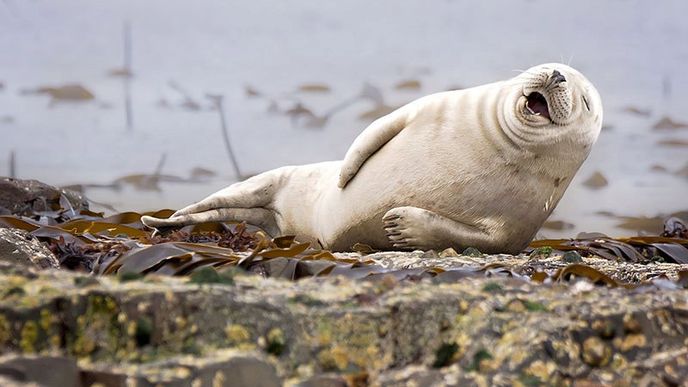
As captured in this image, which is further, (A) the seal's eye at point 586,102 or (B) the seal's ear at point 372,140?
(B) the seal's ear at point 372,140

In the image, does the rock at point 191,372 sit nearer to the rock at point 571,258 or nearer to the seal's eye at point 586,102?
the rock at point 571,258

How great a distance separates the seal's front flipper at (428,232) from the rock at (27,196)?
3.23 metres

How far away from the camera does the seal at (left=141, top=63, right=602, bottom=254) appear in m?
4.27

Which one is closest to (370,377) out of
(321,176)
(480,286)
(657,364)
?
(480,286)

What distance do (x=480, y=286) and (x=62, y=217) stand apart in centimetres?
481

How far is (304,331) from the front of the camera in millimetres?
1536

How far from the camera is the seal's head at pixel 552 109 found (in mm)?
4207

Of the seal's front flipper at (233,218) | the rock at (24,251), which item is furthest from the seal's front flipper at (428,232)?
the rock at (24,251)

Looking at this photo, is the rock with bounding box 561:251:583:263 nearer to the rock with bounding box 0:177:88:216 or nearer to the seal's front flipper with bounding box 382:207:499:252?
the seal's front flipper with bounding box 382:207:499:252

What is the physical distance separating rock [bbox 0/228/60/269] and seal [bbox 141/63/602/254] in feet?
5.07

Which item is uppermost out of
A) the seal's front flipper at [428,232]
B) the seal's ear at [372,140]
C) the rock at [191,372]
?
the rock at [191,372]

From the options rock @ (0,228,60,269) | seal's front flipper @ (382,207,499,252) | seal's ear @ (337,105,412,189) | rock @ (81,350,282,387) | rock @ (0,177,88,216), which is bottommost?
rock @ (0,177,88,216)

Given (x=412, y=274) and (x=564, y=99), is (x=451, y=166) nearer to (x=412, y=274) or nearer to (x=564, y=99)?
(x=564, y=99)

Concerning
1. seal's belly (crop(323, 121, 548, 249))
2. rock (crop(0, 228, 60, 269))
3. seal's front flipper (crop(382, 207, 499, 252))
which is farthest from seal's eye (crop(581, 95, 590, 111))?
rock (crop(0, 228, 60, 269))
